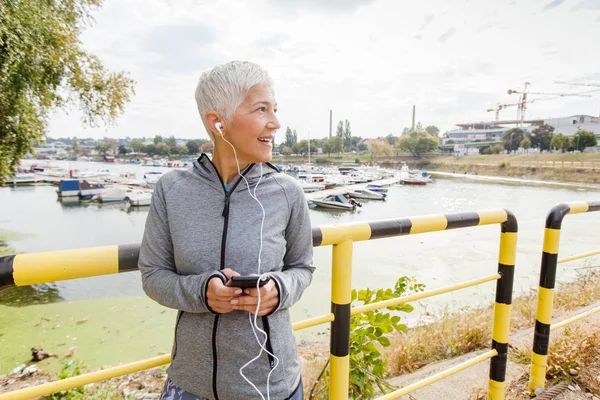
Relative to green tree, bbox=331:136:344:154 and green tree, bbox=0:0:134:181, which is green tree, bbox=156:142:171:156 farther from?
green tree, bbox=0:0:134:181

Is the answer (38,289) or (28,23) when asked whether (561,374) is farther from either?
(38,289)

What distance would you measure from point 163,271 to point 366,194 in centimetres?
2853

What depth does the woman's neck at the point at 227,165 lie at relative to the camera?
2.88 ft

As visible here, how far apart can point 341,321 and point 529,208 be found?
25530 millimetres

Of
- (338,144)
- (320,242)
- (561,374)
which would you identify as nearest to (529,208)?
(561,374)

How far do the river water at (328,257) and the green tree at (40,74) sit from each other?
8.78 feet

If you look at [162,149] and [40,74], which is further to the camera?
[162,149]

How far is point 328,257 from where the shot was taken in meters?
9.49

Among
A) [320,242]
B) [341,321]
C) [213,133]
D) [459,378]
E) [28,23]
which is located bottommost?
[459,378]

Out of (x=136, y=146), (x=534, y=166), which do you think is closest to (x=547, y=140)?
(x=534, y=166)

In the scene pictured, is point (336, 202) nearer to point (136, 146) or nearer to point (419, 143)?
point (419, 143)

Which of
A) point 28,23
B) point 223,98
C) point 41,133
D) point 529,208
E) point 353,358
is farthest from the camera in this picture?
point 529,208

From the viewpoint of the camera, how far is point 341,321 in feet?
3.57

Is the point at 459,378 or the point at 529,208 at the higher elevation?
the point at 459,378
